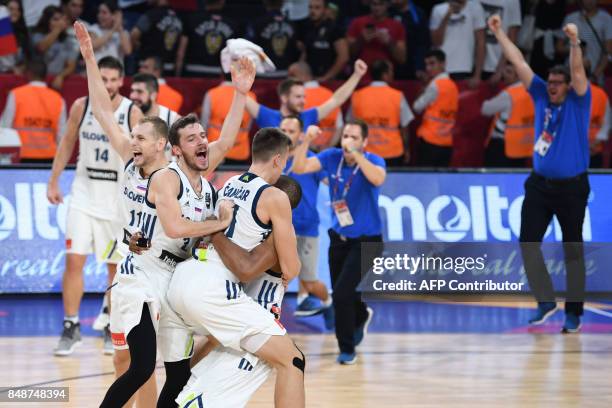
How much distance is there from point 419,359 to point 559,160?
2531 millimetres

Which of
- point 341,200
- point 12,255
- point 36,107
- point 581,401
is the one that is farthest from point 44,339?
point 581,401

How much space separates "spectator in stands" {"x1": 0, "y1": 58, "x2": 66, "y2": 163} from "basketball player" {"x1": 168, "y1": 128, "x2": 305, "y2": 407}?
7.03 metres

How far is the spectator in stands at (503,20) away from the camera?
1498 centimetres

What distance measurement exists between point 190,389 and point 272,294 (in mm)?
762

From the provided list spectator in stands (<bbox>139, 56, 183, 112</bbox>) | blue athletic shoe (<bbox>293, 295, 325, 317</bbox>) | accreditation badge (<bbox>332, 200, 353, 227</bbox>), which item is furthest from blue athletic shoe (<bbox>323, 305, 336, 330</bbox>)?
spectator in stands (<bbox>139, 56, 183, 112</bbox>)

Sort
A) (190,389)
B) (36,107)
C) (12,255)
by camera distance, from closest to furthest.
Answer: (190,389), (12,255), (36,107)

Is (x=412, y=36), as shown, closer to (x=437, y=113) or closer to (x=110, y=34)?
(x=437, y=113)

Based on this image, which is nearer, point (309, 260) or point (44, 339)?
point (44, 339)

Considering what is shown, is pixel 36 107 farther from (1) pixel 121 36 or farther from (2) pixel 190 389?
(2) pixel 190 389

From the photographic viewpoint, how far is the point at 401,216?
40.6ft

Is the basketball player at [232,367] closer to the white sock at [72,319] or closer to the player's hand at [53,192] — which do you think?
the white sock at [72,319]

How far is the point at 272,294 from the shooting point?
6.78 m

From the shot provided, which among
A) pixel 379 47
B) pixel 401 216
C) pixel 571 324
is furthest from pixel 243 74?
pixel 379 47

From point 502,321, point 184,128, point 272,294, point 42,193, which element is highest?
point 184,128
